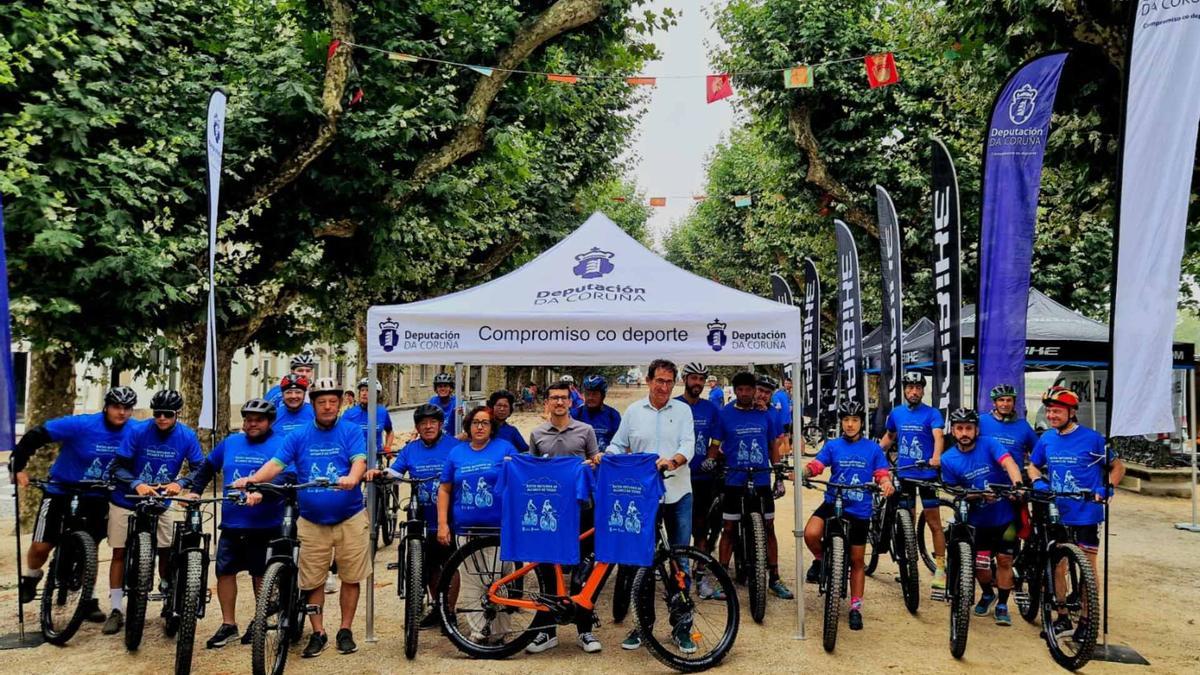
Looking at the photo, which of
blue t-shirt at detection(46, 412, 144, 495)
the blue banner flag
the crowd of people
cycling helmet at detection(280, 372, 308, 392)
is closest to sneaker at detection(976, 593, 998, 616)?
the crowd of people

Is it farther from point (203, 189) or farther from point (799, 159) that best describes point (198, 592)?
point (799, 159)

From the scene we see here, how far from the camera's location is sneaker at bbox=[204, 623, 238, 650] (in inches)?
228

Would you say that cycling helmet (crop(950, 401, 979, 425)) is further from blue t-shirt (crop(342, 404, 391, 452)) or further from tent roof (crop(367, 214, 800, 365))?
blue t-shirt (crop(342, 404, 391, 452))

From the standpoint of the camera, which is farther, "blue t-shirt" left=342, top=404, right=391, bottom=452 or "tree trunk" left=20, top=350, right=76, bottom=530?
"tree trunk" left=20, top=350, right=76, bottom=530

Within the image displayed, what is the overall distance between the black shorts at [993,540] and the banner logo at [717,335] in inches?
92.8

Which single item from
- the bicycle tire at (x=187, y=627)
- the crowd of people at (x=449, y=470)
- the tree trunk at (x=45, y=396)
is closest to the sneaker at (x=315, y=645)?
the crowd of people at (x=449, y=470)

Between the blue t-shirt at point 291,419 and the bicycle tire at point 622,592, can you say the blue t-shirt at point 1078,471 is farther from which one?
the blue t-shirt at point 291,419

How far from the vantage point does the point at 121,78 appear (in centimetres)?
985

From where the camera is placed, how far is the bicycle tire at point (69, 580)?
595 cm

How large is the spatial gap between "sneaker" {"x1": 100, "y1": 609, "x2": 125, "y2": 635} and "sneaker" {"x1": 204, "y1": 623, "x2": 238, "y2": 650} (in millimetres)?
867

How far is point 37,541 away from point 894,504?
6.72m

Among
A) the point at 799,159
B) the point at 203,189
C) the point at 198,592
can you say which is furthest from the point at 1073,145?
the point at 799,159

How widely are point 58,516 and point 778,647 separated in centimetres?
519

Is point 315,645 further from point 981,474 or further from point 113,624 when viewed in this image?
point 981,474
